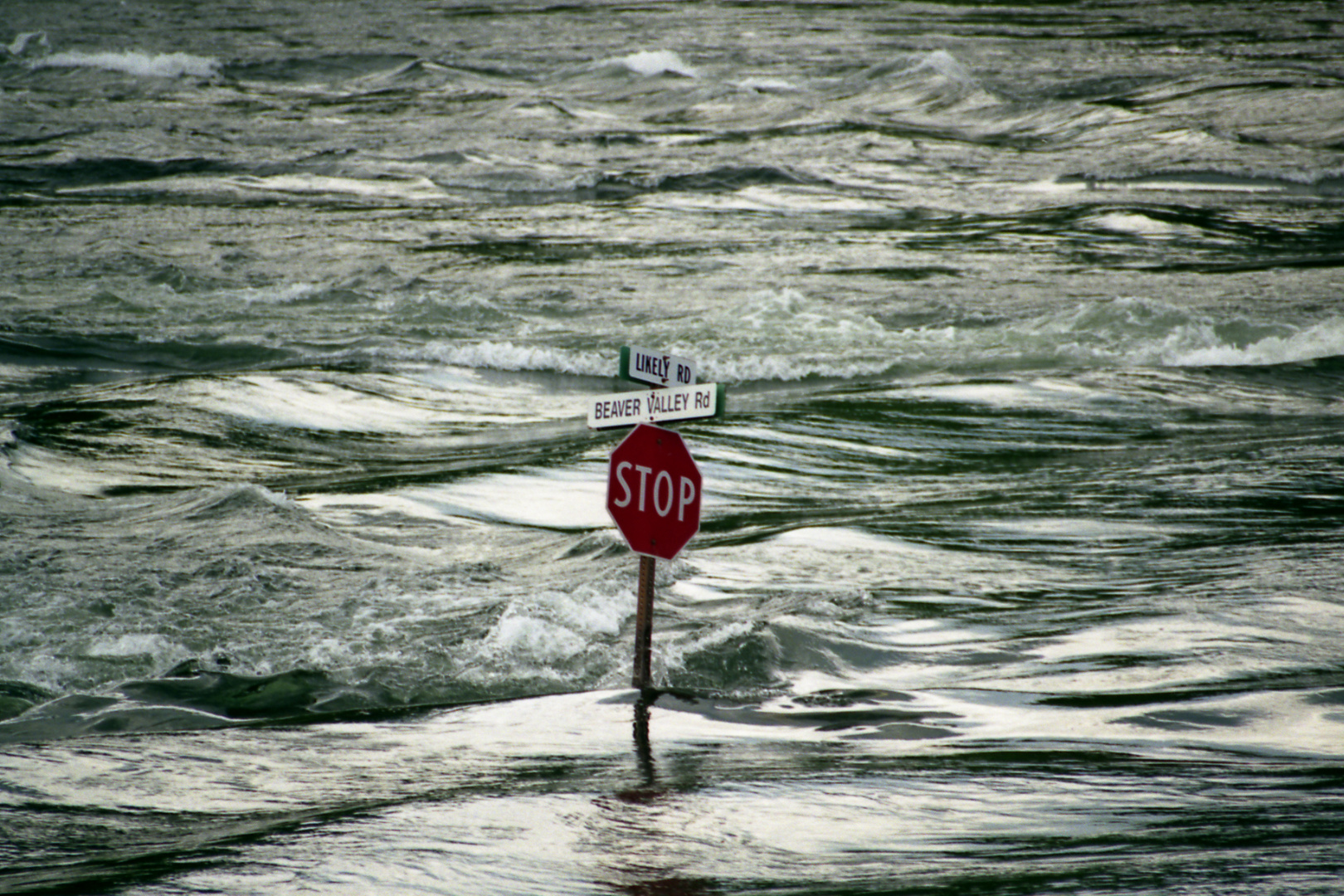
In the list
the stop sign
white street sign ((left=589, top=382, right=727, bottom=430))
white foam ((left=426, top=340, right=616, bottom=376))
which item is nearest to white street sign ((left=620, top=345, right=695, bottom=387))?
white street sign ((left=589, top=382, right=727, bottom=430))

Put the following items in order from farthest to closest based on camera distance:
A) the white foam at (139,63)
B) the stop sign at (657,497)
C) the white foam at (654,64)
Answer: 1. the white foam at (139,63)
2. the white foam at (654,64)
3. the stop sign at (657,497)

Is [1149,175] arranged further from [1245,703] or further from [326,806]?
[326,806]

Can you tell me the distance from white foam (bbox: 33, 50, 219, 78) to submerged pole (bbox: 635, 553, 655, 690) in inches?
1326

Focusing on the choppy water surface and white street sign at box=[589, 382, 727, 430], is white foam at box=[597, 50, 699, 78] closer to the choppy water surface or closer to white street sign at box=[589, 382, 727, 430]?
the choppy water surface

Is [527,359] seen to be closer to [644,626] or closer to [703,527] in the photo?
[703,527]

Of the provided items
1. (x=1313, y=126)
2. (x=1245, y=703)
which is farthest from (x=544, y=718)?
(x=1313, y=126)

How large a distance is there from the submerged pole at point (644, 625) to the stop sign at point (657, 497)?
83 mm

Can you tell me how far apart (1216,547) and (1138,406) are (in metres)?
4.06

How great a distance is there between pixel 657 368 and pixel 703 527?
10.4 feet

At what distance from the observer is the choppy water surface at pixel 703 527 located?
14.2ft

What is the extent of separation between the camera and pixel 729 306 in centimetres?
1602

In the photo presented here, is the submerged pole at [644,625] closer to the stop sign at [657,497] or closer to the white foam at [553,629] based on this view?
the stop sign at [657,497]

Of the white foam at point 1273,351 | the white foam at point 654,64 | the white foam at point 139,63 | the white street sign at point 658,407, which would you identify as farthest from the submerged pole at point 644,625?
the white foam at point 139,63

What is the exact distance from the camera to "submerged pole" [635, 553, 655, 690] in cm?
557
